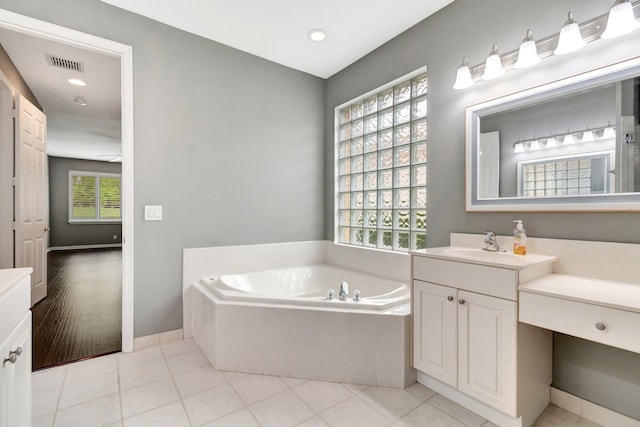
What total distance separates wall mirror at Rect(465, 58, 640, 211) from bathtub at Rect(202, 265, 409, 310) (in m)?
0.88

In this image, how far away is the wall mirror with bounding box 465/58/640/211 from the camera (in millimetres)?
1414

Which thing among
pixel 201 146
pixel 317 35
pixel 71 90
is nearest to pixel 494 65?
pixel 317 35

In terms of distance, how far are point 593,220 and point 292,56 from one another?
102 inches

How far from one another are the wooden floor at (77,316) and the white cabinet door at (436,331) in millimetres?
2200

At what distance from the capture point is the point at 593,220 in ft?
4.96

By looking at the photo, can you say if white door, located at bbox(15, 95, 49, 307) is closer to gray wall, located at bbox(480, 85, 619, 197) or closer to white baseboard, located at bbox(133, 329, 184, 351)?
white baseboard, located at bbox(133, 329, 184, 351)

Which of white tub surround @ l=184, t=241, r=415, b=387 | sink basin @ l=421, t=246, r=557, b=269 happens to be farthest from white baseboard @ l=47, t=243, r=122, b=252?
sink basin @ l=421, t=246, r=557, b=269

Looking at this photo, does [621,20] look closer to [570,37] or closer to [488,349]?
[570,37]

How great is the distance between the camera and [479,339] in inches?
58.9

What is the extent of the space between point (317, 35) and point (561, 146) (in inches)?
76.2

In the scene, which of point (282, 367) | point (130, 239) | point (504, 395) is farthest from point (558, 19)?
point (130, 239)

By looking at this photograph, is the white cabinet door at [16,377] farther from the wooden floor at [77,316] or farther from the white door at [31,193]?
the white door at [31,193]

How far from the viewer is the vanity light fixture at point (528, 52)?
160cm

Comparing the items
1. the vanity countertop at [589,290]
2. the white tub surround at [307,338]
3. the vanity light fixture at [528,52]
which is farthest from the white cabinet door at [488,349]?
the vanity light fixture at [528,52]
